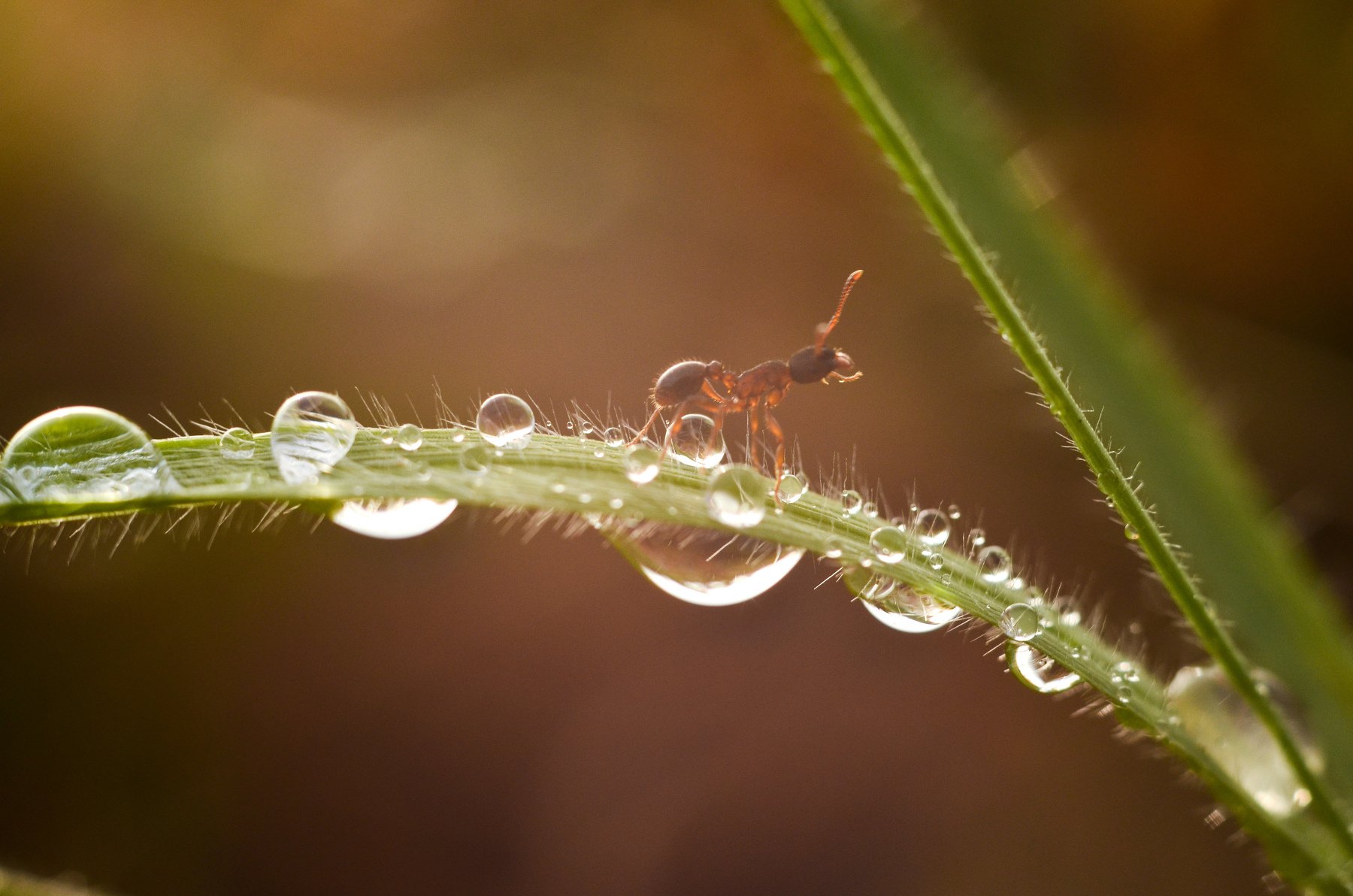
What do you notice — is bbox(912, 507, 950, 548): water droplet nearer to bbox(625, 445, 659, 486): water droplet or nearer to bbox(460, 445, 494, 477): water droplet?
bbox(625, 445, 659, 486): water droplet

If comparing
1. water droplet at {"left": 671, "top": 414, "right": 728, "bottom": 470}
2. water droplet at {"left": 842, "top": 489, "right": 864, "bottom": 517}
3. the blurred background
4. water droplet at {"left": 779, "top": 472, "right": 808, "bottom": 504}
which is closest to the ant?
water droplet at {"left": 671, "top": 414, "right": 728, "bottom": 470}

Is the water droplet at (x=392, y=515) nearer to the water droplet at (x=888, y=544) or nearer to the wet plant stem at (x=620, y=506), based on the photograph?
the wet plant stem at (x=620, y=506)

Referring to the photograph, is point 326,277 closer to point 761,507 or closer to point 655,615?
point 655,615

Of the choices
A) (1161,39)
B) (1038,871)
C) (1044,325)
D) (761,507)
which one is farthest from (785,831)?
(1161,39)

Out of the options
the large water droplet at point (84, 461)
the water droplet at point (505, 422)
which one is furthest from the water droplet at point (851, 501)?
the large water droplet at point (84, 461)

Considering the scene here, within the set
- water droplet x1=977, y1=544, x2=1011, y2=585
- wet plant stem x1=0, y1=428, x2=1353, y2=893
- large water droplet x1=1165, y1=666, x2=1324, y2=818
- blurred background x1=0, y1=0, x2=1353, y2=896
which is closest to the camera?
wet plant stem x1=0, y1=428, x2=1353, y2=893

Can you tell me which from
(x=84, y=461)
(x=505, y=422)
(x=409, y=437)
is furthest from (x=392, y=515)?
(x=84, y=461)
